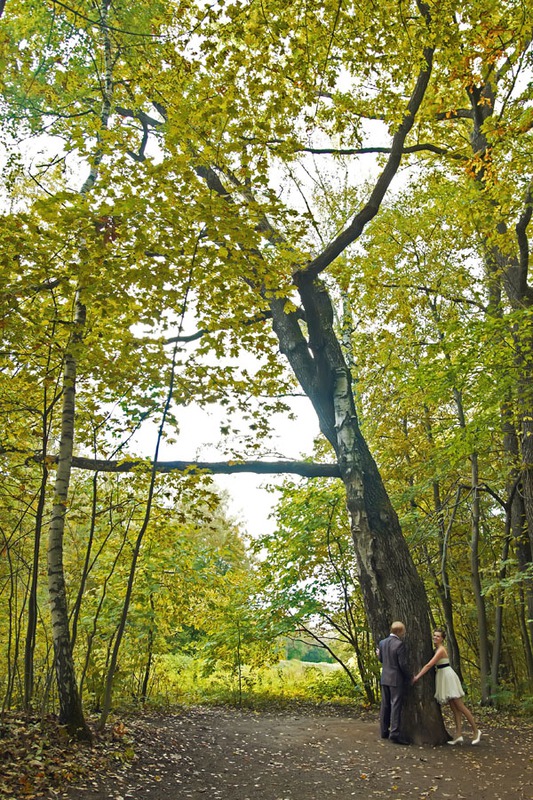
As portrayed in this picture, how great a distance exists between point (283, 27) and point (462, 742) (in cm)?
777

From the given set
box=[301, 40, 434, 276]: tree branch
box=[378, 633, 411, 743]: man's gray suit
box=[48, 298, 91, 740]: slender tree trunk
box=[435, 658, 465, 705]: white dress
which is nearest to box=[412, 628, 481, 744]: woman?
box=[435, 658, 465, 705]: white dress

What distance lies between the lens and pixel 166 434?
16.9 ft

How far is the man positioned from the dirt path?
0.72 feet

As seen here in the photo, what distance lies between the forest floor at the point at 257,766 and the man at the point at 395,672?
0.21m

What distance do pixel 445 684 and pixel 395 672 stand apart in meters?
0.59

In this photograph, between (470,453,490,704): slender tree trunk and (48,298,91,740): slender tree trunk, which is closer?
(48,298,91,740): slender tree trunk

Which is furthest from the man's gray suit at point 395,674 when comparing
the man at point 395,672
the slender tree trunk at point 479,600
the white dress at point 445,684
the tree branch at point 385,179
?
the tree branch at point 385,179

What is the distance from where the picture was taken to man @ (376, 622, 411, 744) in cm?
599

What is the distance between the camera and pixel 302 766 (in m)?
5.12

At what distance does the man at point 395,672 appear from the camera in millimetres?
5992

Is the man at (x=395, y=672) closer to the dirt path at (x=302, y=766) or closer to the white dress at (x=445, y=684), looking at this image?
the dirt path at (x=302, y=766)

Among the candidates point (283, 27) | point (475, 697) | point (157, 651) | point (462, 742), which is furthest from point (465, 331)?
point (475, 697)

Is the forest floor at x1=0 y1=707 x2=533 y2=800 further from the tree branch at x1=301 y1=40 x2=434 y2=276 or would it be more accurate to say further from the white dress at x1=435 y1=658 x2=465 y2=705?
the tree branch at x1=301 y1=40 x2=434 y2=276

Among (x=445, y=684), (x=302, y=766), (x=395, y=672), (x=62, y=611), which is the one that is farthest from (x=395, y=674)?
(x=62, y=611)
